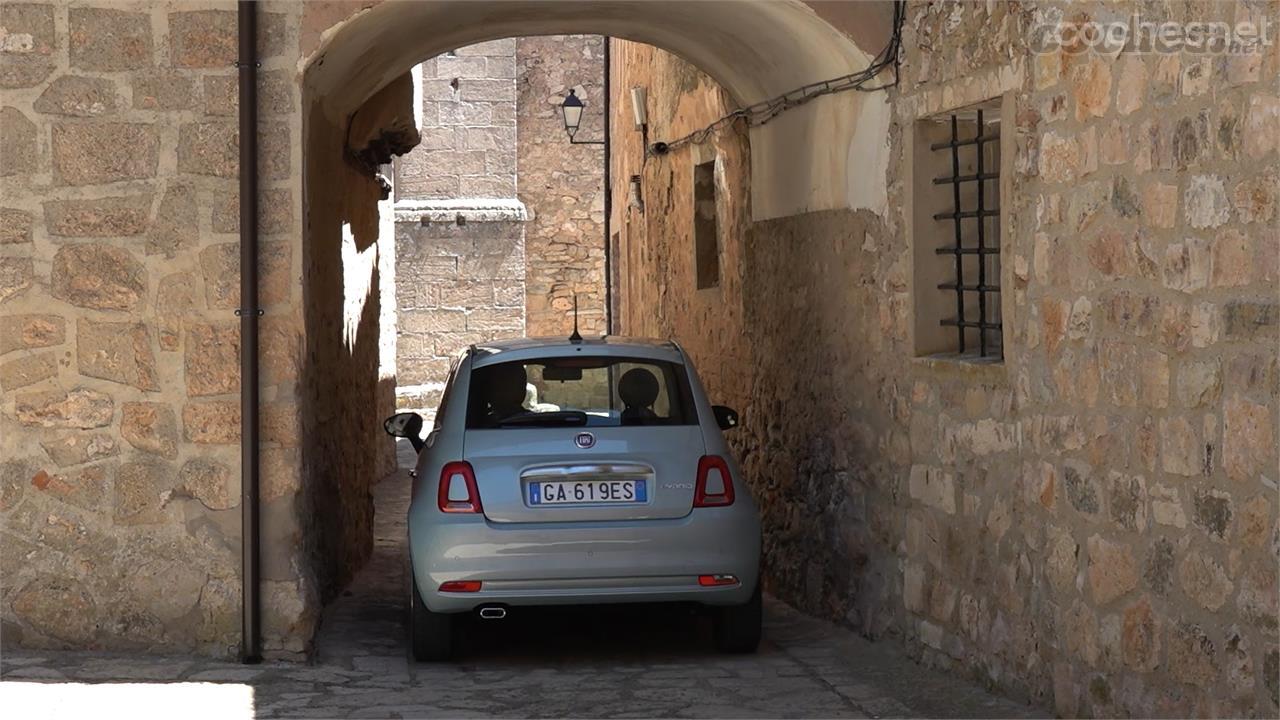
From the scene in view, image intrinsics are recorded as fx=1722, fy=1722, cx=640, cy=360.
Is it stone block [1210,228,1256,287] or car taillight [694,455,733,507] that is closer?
stone block [1210,228,1256,287]

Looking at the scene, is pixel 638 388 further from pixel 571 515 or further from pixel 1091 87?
pixel 1091 87

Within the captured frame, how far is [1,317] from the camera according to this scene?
744 cm

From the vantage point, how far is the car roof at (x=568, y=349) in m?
7.82

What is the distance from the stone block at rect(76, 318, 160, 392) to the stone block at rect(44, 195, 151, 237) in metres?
0.39

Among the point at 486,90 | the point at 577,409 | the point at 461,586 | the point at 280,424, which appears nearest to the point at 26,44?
the point at 280,424

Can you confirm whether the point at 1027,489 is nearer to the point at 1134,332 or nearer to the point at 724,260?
the point at 1134,332

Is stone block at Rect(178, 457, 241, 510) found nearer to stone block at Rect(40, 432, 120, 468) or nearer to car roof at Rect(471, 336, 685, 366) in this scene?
stone block at Rect(40, 432, 120, 468)

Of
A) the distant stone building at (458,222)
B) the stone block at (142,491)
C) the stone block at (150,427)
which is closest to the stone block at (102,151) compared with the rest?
the stone block at (150,427)

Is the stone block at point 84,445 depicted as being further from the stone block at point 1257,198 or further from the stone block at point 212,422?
the stone block at point 1257,198

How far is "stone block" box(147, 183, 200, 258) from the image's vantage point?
746 centimetres

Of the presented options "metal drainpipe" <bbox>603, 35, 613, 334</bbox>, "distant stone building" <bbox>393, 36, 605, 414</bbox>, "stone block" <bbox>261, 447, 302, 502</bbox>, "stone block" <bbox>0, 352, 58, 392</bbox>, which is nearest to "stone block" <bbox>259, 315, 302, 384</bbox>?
"stone block" <bbox>261, 447, 302, 502</bbox>

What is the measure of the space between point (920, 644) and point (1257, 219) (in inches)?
122

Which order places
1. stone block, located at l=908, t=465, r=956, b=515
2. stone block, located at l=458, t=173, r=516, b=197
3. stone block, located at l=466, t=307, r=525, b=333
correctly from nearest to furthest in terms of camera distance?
stone block, located at l=908, t=465, r=956, b=515
stone block, located at l=466, t=307, r=525, b=333
stone block, located at l=458, t=173, r=516, b=197

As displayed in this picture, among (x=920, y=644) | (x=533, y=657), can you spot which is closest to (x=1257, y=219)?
(x=920, y=644)
